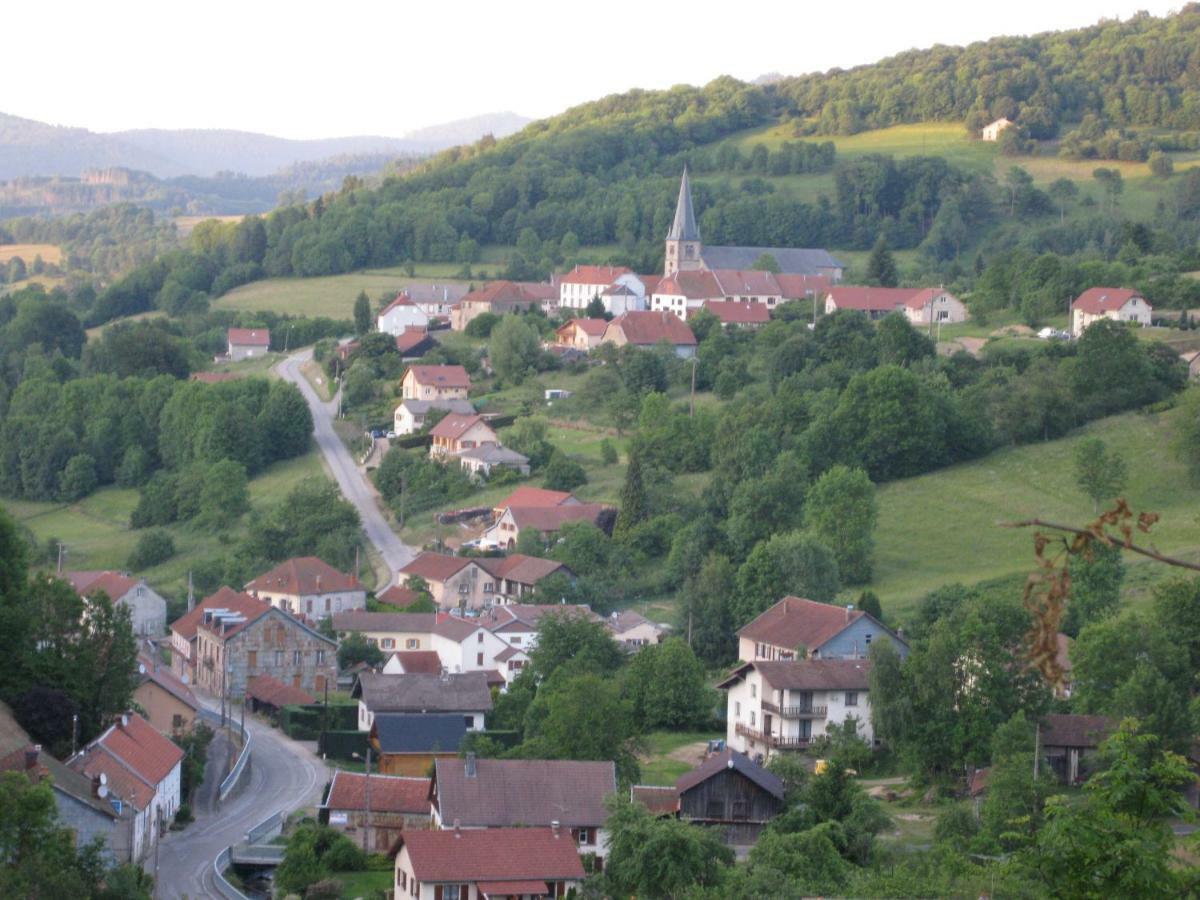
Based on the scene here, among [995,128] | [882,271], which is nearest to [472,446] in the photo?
[882,271]

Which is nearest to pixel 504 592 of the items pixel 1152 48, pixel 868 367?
pixel 868 367

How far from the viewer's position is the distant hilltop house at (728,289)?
7856cm

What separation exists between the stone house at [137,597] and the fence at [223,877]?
19.2m

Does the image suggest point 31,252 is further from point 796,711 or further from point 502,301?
point 796,711

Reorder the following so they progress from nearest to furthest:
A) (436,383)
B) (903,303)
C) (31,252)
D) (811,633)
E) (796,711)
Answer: (796,711) < (811,633) < (436,383) < (903,303) < (31,252)

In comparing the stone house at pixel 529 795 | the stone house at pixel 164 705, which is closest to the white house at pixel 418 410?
the stone house at pixel 164 705

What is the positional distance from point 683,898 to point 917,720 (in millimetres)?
10108

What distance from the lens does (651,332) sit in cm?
6925

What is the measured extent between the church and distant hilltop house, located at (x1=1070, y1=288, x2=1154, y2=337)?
89.9 ft

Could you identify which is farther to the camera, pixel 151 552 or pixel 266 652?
pixel 151 552

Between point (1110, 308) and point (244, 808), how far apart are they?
132 ft

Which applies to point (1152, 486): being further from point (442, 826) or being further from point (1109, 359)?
point (442, 826)

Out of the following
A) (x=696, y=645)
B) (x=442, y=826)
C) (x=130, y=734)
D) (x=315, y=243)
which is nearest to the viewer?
(x=442, y=826)

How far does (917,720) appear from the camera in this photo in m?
29.8
